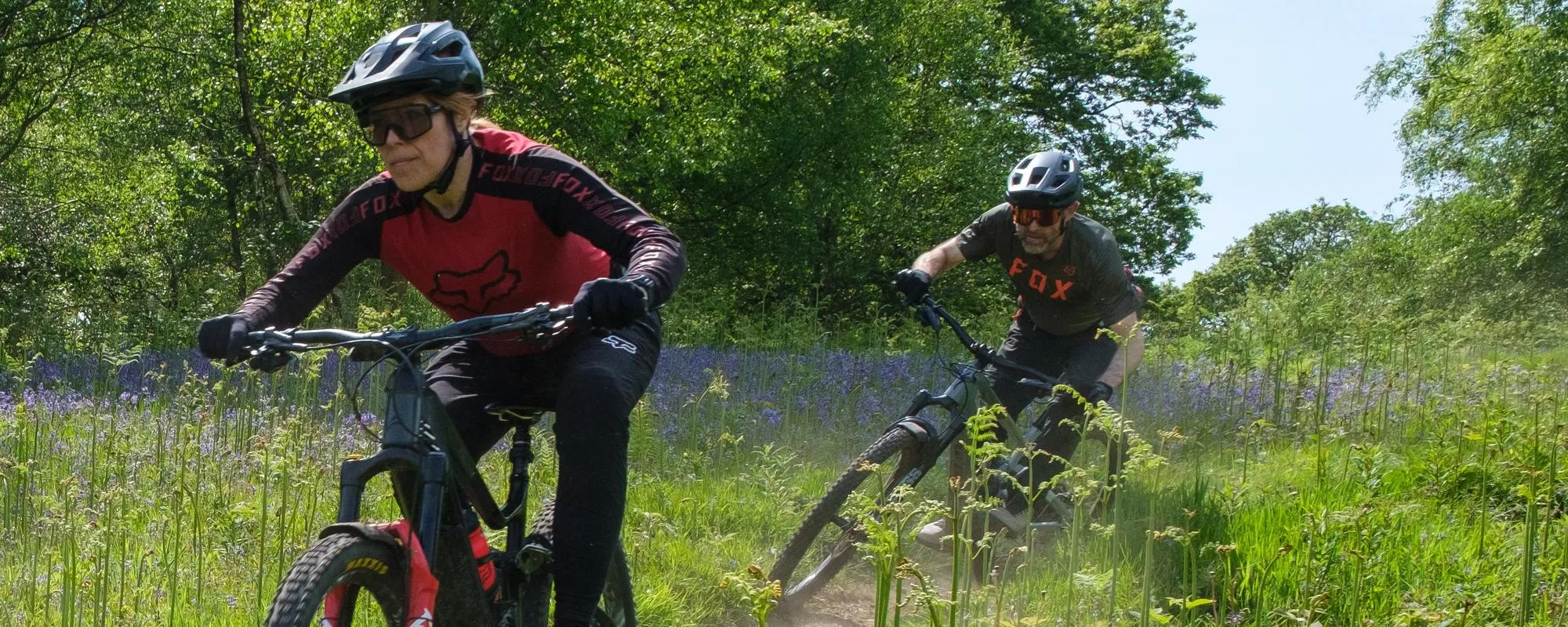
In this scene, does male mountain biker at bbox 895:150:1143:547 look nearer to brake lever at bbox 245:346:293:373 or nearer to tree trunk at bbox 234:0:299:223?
brake lever at bbox 245:346:293:373

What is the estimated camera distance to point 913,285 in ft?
18.0

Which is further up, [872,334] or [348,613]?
[872,334]

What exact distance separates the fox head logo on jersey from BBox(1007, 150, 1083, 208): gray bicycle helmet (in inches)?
101

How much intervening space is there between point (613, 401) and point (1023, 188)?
9.02 ft

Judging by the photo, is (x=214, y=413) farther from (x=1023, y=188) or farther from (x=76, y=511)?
(x=1023, y=188)

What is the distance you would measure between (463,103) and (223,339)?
90 centimetres

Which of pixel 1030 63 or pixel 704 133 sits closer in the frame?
pixel 704 133

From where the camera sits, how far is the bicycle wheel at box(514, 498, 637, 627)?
3555mm

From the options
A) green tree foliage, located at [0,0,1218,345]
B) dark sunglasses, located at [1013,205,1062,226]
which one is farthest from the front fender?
green tree foliage, located at [0,0,1218,345]

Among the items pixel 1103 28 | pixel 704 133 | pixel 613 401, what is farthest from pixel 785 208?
pixel 613 401

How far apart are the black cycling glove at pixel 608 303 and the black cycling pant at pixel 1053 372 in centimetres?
278

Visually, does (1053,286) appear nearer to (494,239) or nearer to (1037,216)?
(1037,216)

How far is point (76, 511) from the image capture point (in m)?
4.79

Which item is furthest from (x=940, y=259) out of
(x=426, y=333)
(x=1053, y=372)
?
(x=426, y=333)
